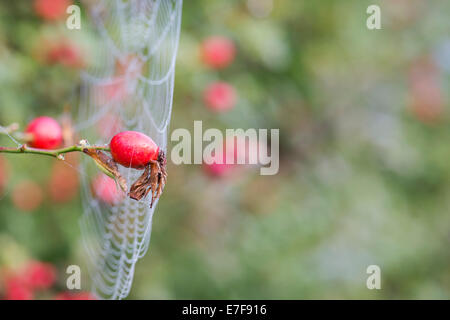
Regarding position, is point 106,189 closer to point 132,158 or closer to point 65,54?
point 65,54

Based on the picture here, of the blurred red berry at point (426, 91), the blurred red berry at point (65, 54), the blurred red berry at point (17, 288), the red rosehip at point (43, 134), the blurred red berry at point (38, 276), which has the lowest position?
the blurred red berry at point (17, 288)

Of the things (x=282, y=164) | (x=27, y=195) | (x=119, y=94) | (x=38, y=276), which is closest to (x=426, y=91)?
(x=282, y=164)

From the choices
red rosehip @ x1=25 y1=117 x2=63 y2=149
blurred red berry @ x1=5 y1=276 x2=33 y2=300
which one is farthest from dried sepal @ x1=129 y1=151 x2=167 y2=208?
blurred red berry @ x1=5 y1=276 x2=33 y2=300

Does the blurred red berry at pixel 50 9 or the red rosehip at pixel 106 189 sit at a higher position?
the blurred red berry at pixel 50 9

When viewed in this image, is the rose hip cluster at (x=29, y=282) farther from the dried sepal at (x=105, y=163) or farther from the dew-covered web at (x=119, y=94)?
the dried sepal at (x=105, y=163)

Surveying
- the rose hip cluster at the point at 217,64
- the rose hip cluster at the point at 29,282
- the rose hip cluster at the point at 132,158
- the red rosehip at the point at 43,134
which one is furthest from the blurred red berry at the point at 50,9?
the rose hip cluster at the point at 132,158
